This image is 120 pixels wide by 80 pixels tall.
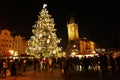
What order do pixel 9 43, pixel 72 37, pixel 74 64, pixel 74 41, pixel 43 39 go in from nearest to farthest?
pixel 74 64, pixel 43 39, pixel 9 43, pixel 74 41, pixel 72 37

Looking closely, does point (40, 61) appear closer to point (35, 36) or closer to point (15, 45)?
point (35, 36)

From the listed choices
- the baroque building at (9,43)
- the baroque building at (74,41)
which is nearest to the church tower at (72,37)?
the baroque building at (74,41)

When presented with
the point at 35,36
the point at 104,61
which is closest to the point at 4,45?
the point at 35,36

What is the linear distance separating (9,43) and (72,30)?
4705 centimetres

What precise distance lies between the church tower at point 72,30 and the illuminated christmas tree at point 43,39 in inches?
2929

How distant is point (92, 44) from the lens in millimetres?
135250

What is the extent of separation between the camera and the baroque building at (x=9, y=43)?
273 ft

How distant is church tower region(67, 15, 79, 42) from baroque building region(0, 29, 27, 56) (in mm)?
35099

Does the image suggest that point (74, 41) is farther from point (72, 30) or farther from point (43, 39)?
point (43, 39)

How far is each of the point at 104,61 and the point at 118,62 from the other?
2244mm

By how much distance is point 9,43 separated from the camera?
86562mm

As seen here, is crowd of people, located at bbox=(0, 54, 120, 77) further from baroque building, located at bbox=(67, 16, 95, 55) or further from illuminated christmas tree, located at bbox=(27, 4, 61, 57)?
baroque building, located at bbox=(67, 16, 95, 55)

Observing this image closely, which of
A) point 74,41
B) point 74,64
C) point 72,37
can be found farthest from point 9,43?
point 74,64

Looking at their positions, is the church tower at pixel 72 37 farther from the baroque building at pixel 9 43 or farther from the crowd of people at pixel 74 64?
the crowd of people at pixel 74 64
